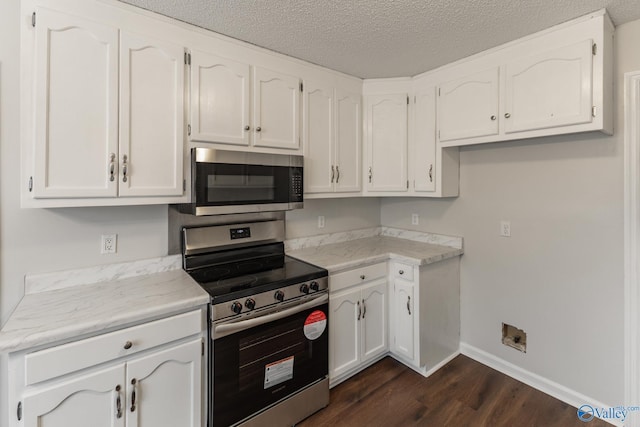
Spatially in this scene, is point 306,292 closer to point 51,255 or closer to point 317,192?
point 317,192

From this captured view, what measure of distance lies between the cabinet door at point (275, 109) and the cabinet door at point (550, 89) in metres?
1.44

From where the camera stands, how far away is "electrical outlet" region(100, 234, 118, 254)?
179 cm

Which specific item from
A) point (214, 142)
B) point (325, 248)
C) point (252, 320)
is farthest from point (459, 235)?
point (214, 142)

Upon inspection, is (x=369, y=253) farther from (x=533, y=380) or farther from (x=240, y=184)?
(x=533, y=380)

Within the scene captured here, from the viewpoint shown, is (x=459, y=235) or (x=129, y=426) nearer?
(x=129, y=426)

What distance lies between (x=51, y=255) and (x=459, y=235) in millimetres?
2837

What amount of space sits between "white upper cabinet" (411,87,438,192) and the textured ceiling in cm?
38

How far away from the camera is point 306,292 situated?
6.20 ft

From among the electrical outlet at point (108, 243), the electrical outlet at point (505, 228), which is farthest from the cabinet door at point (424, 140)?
the electrical outlet at point (108, 243)

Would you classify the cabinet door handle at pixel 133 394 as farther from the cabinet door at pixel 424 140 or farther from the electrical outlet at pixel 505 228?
the electrical outlet at pixel 505 228

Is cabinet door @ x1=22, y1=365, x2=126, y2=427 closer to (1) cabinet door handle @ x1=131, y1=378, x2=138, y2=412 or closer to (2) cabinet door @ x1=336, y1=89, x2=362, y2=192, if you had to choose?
(1) cabinet door handle @ x1=131, y1=378, x2=138, y2=412

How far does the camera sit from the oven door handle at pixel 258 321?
156 centimetres
